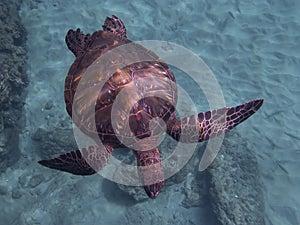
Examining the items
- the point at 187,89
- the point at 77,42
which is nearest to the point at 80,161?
the point at 77,42

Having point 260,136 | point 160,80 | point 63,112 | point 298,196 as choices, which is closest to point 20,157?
point 63,112

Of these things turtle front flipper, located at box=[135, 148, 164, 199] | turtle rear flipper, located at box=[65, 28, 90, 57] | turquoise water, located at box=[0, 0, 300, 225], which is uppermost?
turtle rear flipper, located at box=[65, 28, 90, 57]

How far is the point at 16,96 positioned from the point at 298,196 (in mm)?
5824

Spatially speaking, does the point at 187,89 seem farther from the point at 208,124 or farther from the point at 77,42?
the point at 77,42

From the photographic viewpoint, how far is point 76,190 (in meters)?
5.97

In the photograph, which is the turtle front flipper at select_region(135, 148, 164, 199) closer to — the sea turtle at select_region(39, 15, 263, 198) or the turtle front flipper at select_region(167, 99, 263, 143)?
the sea turtle at select_region(39, 15, 263, 198)

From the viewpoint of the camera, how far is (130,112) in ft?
11.0

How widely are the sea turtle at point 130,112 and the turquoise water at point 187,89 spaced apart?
6.92ft

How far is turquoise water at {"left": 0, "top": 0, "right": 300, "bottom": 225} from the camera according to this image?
18.7 ft

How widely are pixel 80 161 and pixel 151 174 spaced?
98cm

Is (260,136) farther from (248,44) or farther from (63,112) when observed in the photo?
(63,112)

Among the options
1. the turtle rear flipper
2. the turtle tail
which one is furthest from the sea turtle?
the turtle tail

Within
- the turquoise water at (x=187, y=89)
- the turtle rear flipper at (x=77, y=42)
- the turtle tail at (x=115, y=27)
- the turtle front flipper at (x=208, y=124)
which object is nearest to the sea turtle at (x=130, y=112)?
the turtle front flipper at (x=208, y=124)

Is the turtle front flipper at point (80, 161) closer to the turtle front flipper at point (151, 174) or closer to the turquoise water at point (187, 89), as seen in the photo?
the turtle front flipper at point (151, 174)
